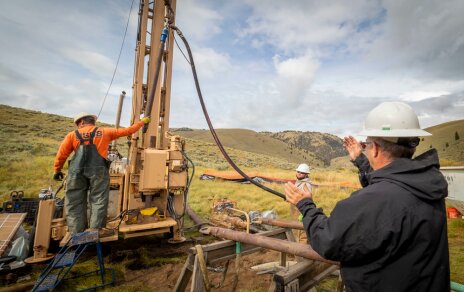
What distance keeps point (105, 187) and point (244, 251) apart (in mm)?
3377

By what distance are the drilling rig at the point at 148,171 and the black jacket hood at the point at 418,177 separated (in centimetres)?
456

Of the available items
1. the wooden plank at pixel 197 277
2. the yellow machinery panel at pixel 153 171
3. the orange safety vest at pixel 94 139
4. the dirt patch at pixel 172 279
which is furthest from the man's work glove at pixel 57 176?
the wooden plank at pixel 197 277

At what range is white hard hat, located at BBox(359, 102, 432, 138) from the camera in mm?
1787

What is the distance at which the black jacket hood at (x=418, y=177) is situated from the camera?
1447 millimetres

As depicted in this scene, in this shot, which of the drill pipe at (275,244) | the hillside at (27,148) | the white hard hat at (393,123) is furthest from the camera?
the hillside at (27,148)

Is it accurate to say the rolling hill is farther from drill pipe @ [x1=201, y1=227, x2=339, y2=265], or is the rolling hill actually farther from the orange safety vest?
the orange safety vest

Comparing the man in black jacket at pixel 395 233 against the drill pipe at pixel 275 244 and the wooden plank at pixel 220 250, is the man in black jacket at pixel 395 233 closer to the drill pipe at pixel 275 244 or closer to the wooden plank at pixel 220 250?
the drill pipe at pixel 275 244

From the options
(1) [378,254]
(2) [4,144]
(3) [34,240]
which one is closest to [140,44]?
(3) [34,240]

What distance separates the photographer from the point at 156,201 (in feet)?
20.0

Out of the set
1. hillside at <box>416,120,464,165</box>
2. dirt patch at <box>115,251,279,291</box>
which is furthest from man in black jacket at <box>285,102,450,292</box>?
hillside at <box>416,120,464,165</box>

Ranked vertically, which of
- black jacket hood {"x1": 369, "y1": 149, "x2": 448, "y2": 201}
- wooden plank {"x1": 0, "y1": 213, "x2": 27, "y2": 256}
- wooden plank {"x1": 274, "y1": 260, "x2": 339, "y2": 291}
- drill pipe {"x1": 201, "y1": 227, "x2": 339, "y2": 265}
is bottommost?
wooden plank {"x1": 0, "y1": 213, "x2": 27, "y2": 256}

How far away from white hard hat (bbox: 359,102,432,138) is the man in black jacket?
0.25m

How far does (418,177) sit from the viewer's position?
4.88 feet

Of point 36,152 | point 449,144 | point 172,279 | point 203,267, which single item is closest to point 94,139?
point 172,279
